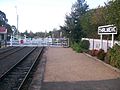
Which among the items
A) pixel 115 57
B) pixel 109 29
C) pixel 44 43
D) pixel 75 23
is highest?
pixel 75 23

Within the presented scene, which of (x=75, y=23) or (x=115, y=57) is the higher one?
(x=75, y=23)

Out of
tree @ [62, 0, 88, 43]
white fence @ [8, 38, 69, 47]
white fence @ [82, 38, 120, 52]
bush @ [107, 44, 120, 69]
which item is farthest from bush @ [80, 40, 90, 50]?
bush @ [107, 44, 120, 69]

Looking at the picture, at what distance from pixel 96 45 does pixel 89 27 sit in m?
8.21

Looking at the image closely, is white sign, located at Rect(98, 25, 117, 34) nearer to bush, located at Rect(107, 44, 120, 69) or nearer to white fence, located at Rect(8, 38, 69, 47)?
bush, located at Rect(107, 44, 120, 69)

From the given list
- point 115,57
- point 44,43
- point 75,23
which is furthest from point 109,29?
point 44,43

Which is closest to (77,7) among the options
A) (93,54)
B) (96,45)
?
(96,45)

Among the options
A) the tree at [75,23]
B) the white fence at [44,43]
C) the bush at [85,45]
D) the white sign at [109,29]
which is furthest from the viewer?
the white fence at [44,43]

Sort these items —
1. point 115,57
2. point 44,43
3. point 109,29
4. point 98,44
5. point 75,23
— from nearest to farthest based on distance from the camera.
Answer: point 115,57
point 109,29
point 98,44
point 75,23
point 44,43

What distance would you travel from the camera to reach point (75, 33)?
53.4 metres

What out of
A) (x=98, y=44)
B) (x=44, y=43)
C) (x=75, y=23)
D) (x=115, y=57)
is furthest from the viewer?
(x=44, y=43)

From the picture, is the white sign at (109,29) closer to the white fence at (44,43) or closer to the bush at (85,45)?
the bush at (85,45)

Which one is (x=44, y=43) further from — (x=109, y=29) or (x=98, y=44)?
(x=109, y=29)

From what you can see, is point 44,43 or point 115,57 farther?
point 44,43

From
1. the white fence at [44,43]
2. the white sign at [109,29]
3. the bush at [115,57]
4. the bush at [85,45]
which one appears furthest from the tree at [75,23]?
the bush at [115,57]
